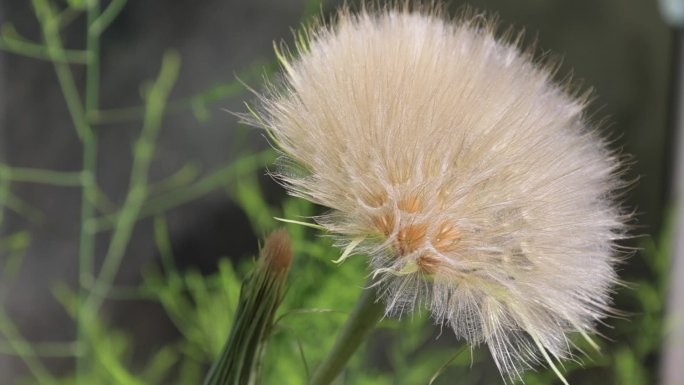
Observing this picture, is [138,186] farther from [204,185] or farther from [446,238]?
[446,238]

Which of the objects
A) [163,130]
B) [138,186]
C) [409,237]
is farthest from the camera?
[163,130]

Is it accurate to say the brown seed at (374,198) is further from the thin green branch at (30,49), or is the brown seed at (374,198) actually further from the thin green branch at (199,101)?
the thin green branch at (30,49)

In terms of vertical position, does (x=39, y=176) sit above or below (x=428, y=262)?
below

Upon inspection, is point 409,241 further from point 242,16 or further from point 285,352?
point 242,16

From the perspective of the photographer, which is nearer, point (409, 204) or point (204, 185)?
point (409, 204)

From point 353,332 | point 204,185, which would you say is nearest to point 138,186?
point 204,185

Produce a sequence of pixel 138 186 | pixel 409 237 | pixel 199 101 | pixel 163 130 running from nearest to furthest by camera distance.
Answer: pixel 409 237
pixel 199 101
pixel 138 186
pixel 163 130
